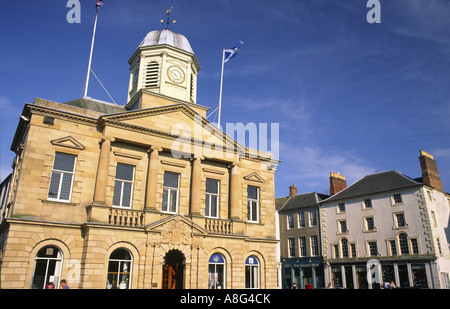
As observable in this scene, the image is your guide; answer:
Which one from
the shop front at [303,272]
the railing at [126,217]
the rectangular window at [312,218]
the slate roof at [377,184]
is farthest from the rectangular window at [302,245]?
the railing at [126,217]

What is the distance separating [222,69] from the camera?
31.0m

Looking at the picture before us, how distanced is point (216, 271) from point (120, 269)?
6449 millimetres

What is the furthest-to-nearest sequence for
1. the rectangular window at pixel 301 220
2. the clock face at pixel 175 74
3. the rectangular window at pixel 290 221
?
1. the rectangular window at pixel 290 221
2. the rectangular window at pixel 301 220
3. the clock face at pixel 175 74

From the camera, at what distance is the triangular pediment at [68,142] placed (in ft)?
67.5

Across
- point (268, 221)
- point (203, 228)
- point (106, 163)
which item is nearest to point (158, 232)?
point (203, 228)

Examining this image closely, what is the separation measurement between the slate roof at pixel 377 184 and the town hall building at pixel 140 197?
63.4ft

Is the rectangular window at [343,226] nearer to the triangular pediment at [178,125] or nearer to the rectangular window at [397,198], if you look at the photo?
the rectangular window at [397,198]

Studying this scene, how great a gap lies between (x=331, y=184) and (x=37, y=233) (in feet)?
123

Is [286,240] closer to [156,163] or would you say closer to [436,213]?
[436,213]

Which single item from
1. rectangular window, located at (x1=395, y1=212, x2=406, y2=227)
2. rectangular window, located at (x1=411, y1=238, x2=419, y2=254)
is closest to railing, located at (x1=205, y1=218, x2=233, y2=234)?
rectangular window, located at (x1=411, y1=238, x2=419, y2=254)

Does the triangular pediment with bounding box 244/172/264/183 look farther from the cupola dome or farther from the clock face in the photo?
the cupola dome

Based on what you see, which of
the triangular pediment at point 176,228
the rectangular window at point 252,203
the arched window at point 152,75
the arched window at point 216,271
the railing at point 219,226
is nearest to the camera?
the triangular pediment at point 176,228
